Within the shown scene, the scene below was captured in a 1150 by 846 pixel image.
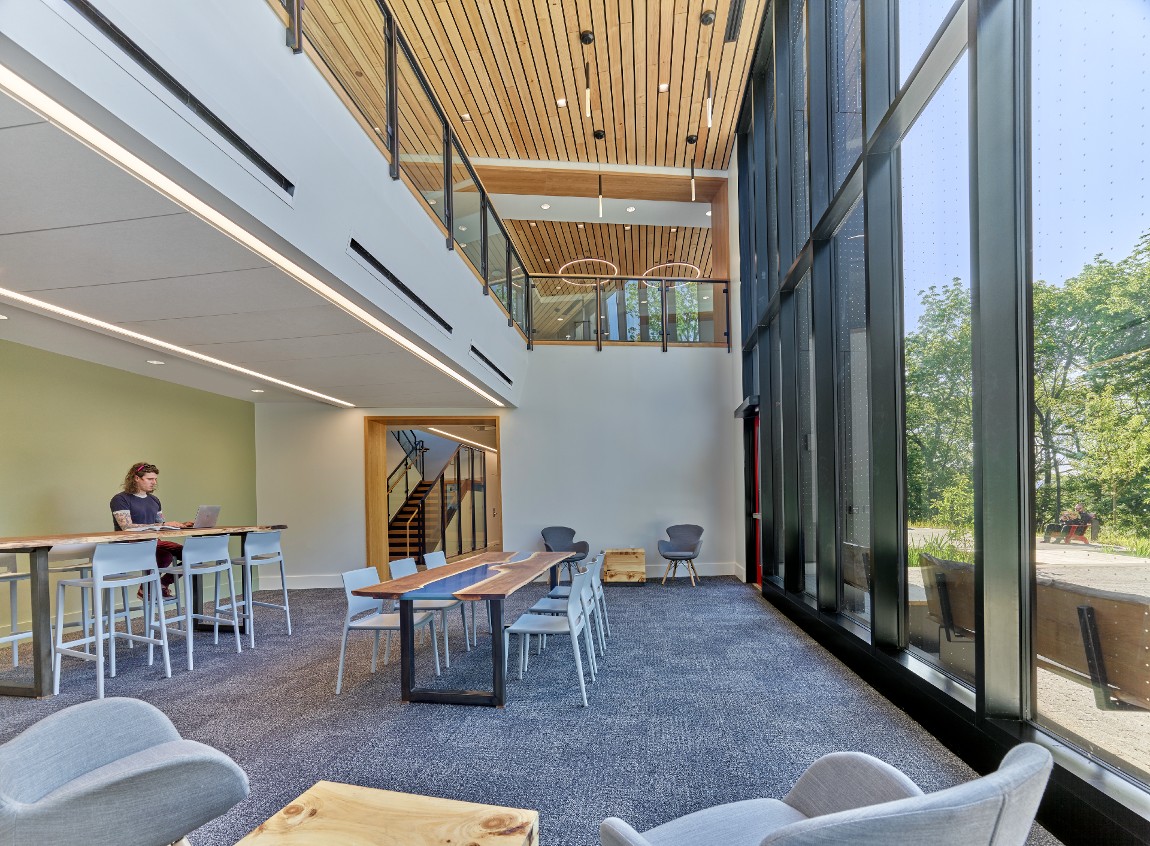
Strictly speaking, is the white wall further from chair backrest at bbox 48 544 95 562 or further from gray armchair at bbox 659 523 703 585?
chair backrest at bbox 48 544 95 562

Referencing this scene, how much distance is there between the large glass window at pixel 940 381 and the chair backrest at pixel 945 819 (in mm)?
2338

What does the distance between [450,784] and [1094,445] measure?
9.56 feet

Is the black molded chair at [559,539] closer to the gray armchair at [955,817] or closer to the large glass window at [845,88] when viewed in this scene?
the large glass window at [845,88]

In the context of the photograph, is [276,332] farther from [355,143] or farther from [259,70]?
[259,70]

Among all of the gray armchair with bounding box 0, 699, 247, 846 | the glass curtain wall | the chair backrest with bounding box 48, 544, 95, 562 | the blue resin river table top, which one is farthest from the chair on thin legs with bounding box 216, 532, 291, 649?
the glass curtain wall

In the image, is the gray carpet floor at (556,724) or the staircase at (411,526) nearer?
the gray carpet floor at (556,724)

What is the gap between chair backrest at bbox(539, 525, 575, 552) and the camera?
30.8ft

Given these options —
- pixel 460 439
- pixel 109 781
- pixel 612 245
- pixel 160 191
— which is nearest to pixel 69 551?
pixel 160 191

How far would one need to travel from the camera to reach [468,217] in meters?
6.39

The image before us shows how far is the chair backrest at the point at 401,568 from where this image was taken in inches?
203

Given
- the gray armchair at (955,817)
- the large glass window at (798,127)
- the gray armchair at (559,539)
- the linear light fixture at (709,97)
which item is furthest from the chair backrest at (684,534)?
the gray armchair at (955,817)

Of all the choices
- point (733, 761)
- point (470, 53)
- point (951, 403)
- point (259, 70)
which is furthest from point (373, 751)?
point (470, 53)

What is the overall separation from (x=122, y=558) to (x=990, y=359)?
5.51m

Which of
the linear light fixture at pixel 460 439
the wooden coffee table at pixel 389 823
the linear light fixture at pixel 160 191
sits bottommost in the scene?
the wooden coffee table at pixel 389 823
